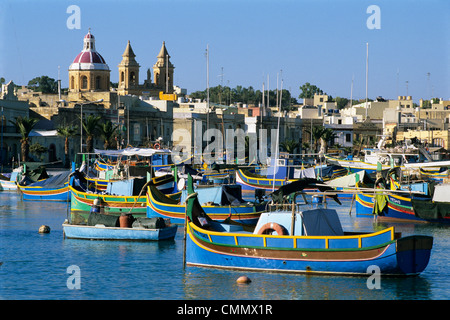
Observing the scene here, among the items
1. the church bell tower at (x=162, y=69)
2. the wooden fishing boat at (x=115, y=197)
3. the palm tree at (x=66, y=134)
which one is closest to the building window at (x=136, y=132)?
the palm tree at (x=66, y=134)

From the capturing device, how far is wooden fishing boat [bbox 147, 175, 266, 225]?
130 feet

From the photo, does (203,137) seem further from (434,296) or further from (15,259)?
(434,296)

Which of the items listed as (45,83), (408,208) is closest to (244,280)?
(408,208)

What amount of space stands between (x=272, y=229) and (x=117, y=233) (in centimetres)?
975

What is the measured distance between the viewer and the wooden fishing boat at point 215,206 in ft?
130

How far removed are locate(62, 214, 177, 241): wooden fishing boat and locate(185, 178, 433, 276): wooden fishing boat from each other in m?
5.67

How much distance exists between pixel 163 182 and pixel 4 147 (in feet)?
105

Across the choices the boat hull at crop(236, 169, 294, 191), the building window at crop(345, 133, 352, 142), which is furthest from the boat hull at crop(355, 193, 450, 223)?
A: the building window at crop(345, 133, 352, 142)

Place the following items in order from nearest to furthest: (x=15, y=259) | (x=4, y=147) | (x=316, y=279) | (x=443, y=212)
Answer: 1. (x=316, y=279)
2. (x=15, y=259)
3. (x=443, y=212)
4. (x=4, y=147)

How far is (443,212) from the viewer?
4344cm

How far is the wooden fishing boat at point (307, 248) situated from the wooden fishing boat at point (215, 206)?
967 cm

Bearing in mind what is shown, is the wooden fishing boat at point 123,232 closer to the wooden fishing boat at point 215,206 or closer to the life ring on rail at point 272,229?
the wooden fishing boat at point 215,206
